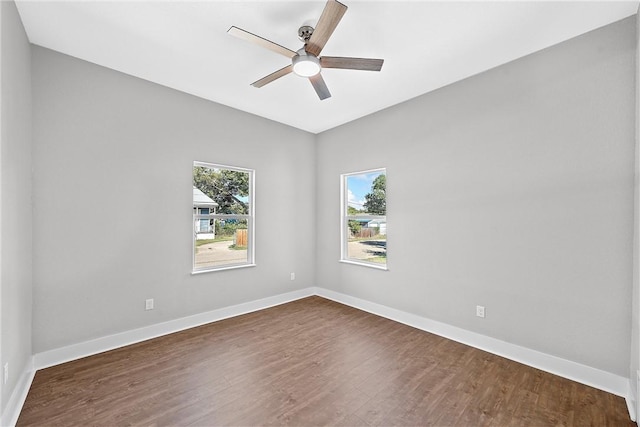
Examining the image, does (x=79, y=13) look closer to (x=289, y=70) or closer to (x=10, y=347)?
(x=289, y=70)

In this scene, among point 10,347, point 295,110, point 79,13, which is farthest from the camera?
point 295,110

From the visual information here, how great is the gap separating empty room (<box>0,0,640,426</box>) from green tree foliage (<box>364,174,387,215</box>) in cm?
20

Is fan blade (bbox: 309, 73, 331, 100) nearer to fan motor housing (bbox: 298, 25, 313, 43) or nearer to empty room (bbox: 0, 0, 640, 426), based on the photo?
empty room (bbox: 0, 0, 640, 426)

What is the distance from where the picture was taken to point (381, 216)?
13.3ft

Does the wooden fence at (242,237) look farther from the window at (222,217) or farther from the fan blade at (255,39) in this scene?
the fan blade at (255,39)

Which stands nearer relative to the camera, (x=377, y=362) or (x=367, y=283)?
(x=377, y=362)

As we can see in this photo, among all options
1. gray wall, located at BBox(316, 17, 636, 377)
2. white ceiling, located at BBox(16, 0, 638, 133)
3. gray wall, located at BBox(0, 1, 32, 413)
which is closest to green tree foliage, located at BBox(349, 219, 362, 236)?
gray wall, located at BBox(316, 17, 636, 377)

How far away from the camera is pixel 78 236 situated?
273 centimetres

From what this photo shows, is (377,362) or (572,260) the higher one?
(572,260)

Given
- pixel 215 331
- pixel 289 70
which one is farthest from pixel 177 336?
pixel 289 70

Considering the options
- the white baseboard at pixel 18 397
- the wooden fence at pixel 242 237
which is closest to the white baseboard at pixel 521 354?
the wooden fence at pixel 242 237

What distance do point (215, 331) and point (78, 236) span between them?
5.60 feet

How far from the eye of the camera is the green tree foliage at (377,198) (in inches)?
160

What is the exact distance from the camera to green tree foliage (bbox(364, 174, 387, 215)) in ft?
13.3
